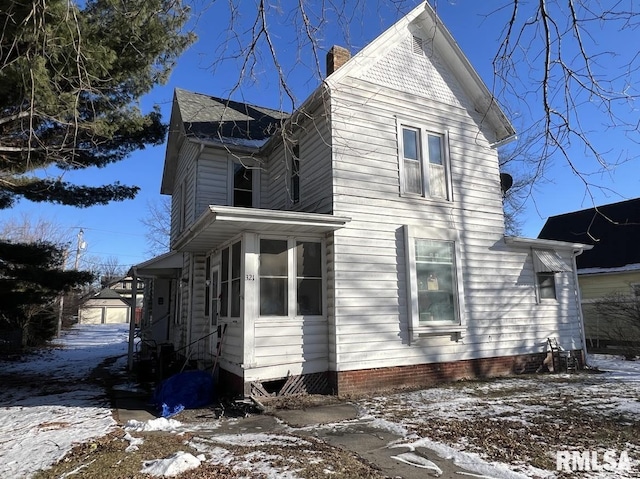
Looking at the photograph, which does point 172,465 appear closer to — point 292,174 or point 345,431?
point 345,431

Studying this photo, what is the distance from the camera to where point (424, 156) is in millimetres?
9922

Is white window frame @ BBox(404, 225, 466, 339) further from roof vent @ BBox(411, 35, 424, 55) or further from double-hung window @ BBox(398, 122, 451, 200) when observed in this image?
roof vent @ BBox(411, 35, 424, 55)

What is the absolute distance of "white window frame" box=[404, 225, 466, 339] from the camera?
895 centimetres

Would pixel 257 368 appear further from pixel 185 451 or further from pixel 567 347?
pixel 567 347

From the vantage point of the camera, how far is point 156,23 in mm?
6234

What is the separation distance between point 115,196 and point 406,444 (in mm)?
10806

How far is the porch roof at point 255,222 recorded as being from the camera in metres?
7.32

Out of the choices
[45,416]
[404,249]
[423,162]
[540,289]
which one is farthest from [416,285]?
[45,416]

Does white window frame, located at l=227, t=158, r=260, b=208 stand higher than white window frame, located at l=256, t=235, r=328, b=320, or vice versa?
white window frame, located at l=227, t=158, r=260, b=208

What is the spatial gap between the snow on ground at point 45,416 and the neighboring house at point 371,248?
236cm

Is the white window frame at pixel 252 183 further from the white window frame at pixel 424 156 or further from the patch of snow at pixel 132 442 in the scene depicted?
the patch of snow at pixel 132 442

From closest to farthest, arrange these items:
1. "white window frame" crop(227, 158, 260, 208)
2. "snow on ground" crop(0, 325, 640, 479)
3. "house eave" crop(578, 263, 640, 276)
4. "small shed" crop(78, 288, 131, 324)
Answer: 1. "snow on ground" crop(0, 325, 640, 479)
2. "white window frame" crop(227, 158, 260, 208)
3. "house eave" crop(578, 263, 640, 276)
4. "small shed" crop(78, 288, 131, 324)

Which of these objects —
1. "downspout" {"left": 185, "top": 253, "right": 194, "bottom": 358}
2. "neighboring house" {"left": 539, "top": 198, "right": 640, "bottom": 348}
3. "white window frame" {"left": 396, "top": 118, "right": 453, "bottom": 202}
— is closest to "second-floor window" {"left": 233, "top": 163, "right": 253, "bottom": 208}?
"downspout" {"left": 185, "top": 253, "right": 194, "bottom": 358}

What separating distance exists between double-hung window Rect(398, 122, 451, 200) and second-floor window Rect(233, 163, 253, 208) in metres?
4.26
